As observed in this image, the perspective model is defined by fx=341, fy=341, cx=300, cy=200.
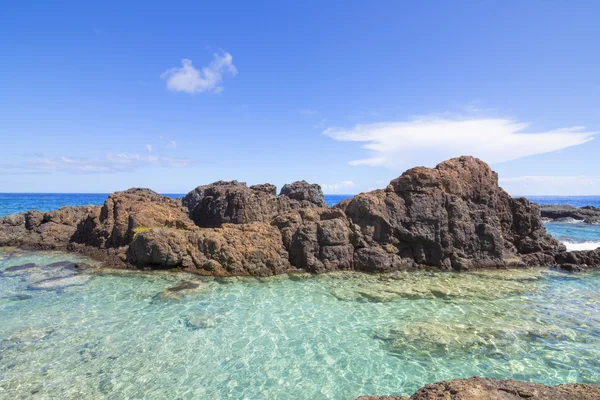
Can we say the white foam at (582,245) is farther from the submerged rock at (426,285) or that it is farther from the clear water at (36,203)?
the clear water at (36,203)

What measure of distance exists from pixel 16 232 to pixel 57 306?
16.8 metres

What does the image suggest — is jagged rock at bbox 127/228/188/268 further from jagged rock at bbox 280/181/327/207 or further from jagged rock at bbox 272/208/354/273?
jagged rock at bbox 280/181/327/207

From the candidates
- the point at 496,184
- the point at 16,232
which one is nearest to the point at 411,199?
the point at 496,184

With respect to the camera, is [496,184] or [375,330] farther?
[496,184]

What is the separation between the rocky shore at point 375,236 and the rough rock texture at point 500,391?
37.4 feet

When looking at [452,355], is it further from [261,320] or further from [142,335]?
[142,335]

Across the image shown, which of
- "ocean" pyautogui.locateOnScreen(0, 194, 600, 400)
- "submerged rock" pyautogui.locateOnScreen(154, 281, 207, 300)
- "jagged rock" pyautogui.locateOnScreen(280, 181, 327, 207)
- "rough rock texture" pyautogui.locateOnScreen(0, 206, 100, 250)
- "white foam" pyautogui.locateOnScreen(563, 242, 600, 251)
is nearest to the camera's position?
"ocean" pyautogui.locateOnScreen(0, 194, 600, 400)

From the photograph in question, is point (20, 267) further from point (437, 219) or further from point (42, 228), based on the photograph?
point (437, 219)

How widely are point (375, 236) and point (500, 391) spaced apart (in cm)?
1304

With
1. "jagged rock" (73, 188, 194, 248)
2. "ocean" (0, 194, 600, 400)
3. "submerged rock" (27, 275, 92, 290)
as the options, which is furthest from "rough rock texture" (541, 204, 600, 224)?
"submerged rock" (27, 275, 92, 290)

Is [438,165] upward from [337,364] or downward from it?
upward

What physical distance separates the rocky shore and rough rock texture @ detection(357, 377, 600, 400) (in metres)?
11.4

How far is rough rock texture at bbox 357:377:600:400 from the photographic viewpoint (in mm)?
4582

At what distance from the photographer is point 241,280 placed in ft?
48.7
